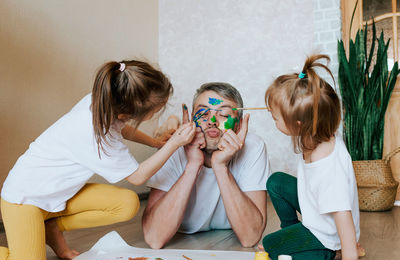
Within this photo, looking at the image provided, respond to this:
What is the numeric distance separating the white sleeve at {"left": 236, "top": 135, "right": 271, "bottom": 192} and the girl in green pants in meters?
0.35

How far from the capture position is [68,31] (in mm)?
2527

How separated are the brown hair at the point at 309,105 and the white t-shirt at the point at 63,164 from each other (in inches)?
23.9

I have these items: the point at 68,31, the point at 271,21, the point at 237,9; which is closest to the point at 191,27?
the point at 237,9

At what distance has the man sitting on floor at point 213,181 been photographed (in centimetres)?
157

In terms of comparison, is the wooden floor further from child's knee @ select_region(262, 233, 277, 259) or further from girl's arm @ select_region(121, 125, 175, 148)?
girl's arm @ select_region(121, 125, 175, 148)

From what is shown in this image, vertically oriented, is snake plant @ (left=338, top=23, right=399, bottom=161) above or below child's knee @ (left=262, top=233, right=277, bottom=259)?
above

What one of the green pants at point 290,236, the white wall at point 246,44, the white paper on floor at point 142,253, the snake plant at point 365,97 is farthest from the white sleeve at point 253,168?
the white wall at point 246,44

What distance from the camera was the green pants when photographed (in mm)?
1292

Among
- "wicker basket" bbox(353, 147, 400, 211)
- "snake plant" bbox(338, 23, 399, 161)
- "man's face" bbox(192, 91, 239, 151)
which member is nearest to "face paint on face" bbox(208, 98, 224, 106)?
"man's face" bbox(192, 91, 239, 151)

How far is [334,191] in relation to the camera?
1.14 metres

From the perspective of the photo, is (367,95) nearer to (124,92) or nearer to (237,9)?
(237,9)

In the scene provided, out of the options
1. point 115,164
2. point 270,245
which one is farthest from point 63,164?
point 270,245

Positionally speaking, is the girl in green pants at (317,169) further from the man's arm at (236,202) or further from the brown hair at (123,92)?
the brown hair at (123,92)

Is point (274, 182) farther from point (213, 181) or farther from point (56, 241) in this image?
point (56, 241)
